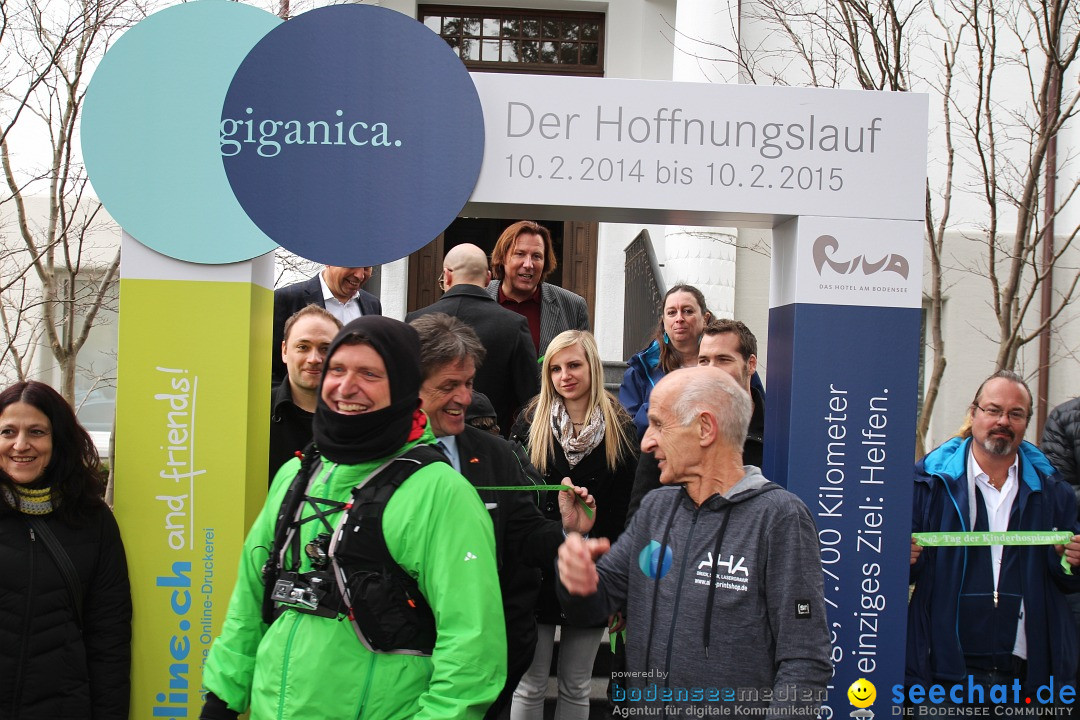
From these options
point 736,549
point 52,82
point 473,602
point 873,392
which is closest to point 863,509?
point 873,392

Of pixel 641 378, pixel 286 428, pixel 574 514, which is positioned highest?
pixel 641 378

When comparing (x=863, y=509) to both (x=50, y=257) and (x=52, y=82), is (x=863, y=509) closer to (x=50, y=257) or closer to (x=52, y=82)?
(x=50, y=257)

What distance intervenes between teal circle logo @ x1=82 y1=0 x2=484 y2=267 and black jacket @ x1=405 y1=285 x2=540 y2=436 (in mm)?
1127

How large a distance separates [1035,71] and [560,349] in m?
7.26

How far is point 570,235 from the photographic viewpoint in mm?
10656

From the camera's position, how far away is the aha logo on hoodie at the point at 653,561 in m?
2.75

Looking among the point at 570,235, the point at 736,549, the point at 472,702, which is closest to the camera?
the point at 472,702

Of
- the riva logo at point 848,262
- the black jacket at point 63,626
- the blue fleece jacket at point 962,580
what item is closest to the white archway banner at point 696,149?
the riva logo at point 848,262

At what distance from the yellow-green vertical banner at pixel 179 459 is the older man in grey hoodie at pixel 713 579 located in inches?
60.6

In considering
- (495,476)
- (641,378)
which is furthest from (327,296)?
(495,476)

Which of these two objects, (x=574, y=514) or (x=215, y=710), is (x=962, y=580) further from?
(x=215, y=710)

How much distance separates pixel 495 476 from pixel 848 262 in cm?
166

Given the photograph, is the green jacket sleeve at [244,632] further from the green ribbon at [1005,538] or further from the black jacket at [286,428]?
the green ribbon at [1005,538]

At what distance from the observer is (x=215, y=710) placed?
252cm
